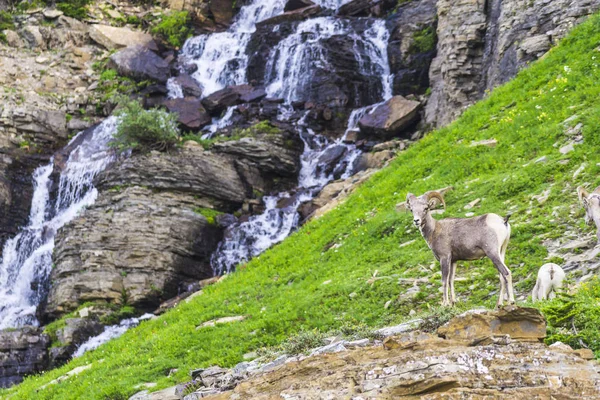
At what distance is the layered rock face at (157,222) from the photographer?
2878 centimetres

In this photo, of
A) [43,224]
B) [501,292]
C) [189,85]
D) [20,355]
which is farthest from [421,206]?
[189,85]

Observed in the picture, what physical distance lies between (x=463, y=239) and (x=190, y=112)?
33891 mm

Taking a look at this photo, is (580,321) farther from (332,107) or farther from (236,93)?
(236,93)

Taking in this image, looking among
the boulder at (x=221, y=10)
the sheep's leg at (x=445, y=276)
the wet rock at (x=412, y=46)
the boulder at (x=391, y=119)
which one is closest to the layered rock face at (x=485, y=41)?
the boulder at (x=391, y=119)

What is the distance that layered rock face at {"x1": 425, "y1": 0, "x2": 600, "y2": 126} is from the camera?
1053 inches

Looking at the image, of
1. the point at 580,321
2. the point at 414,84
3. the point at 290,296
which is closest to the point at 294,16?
the point at 414,84

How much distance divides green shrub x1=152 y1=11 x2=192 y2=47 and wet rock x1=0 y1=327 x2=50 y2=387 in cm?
3400

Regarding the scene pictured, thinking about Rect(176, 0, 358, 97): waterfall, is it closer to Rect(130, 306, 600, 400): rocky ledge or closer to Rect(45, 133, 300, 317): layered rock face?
Rect(45, 133, 300, 317): layered rock face

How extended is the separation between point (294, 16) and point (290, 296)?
37.7 meters

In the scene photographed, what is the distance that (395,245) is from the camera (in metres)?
17.3

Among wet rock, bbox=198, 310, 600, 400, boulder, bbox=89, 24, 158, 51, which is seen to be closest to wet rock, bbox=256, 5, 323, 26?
boulder, bbox=89, 24, 158, 51

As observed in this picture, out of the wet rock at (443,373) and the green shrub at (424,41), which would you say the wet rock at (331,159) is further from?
the wet rock at (443,373)

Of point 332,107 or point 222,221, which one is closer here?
point 222,221

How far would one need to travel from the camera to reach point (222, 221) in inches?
1286
